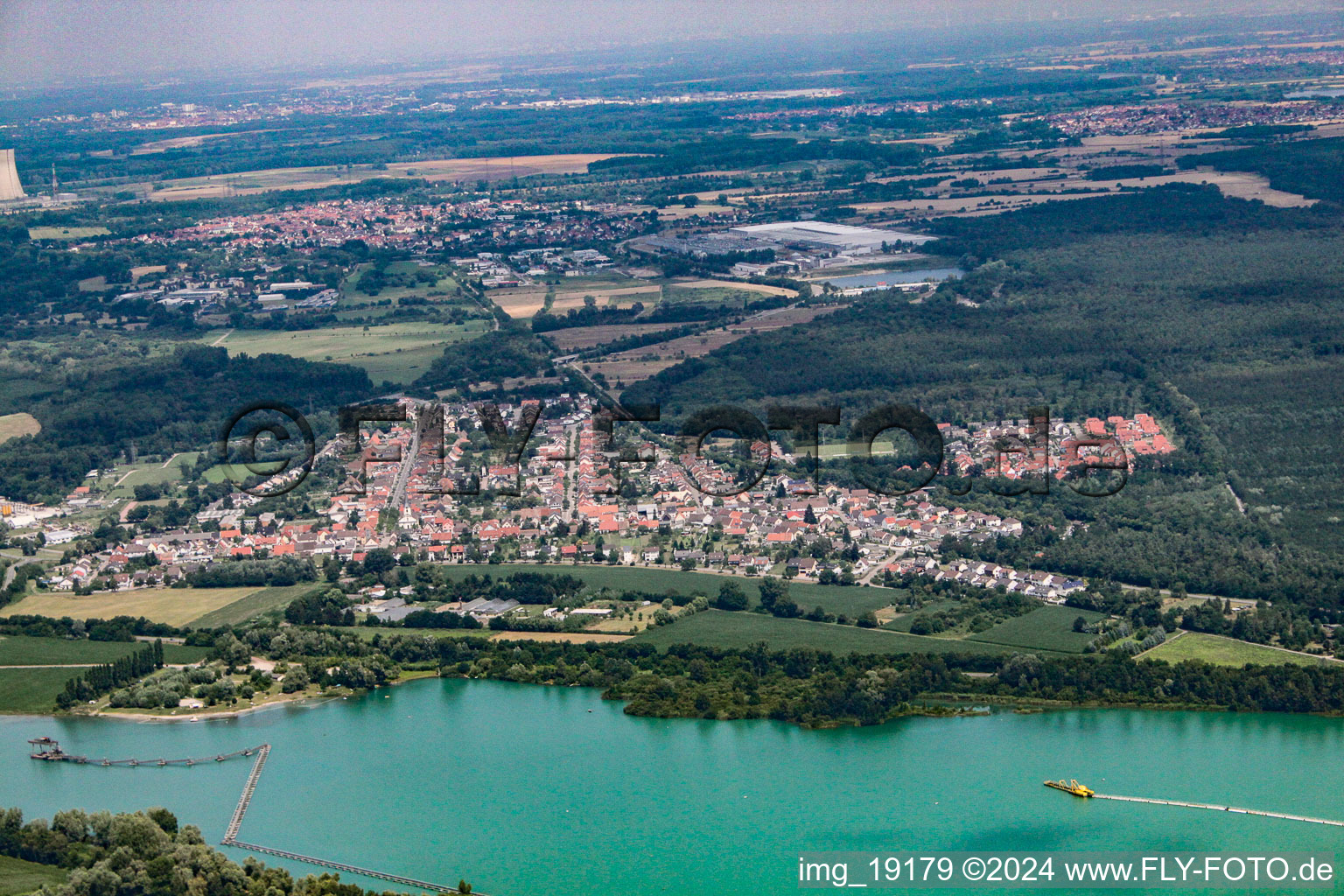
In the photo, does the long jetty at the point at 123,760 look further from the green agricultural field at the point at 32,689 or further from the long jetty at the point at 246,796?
the green agricultural field at the point at 32,689

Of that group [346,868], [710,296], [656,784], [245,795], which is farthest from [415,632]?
[710,296]

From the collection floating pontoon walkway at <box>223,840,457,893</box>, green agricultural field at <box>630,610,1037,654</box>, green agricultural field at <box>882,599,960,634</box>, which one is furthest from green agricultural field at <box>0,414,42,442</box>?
green agricultural field at <box>882,599,960,634</box>

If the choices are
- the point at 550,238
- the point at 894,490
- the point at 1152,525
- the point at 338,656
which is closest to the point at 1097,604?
the point at 1152,525

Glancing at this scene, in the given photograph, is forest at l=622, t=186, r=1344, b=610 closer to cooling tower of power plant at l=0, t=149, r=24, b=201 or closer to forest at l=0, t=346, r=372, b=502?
forest at l=0, t=346, r=372, b=502

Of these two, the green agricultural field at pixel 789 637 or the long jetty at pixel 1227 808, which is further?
the green agricultural field at pixel 789 637

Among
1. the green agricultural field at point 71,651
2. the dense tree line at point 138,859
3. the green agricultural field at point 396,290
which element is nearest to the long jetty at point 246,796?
the dense tree line at point 138,859
